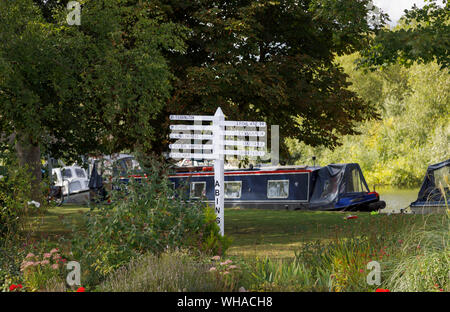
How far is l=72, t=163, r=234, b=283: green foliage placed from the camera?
720cm

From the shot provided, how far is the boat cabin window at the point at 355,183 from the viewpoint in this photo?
22.6 m

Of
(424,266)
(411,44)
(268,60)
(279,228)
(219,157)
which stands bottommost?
(279,228)

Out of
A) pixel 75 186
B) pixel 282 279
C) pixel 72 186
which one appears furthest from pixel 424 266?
pixel 75 186

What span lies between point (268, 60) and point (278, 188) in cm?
814

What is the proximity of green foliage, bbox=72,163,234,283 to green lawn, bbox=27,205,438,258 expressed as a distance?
27.0 inches

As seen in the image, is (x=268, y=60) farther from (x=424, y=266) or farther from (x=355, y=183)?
(x=424, y=266)

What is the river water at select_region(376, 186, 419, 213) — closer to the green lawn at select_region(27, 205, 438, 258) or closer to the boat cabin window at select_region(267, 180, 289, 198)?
the boat cabin window at select_region(267, 180, 289, 198)

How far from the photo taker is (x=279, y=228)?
1462cm

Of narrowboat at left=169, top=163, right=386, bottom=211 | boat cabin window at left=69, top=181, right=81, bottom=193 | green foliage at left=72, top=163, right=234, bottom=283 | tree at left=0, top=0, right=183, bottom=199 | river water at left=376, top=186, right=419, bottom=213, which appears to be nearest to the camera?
green foliage at left=72, top=163, right=234, bottom=283

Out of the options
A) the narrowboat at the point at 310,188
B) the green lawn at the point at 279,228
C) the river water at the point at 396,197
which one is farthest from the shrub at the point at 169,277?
the river water at the point at 396,197

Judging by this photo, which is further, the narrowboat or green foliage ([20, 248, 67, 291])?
the narrowboat

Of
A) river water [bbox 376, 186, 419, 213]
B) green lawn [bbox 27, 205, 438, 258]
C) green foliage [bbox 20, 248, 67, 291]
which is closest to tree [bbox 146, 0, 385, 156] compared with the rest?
green lawn [bbox 27, 205, 438, 258]

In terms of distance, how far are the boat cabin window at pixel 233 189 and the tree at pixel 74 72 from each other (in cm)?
1078

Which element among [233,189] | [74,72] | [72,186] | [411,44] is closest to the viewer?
[411,44]
